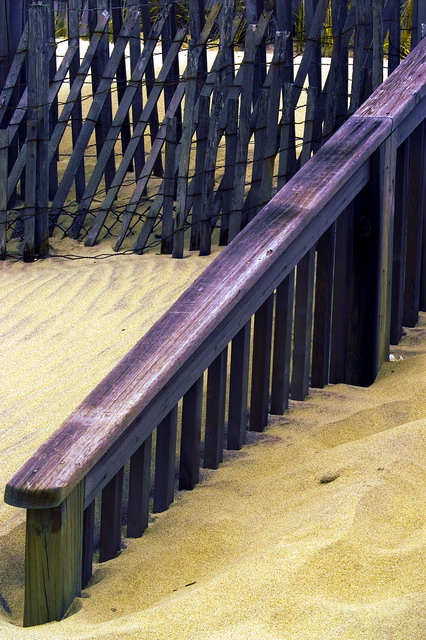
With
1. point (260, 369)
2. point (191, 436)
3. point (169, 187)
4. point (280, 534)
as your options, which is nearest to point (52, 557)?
point (280, 534)

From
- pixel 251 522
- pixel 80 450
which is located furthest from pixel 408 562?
pixel 80 450

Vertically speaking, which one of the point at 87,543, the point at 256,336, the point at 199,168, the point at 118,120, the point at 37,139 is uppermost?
the point at 118,120

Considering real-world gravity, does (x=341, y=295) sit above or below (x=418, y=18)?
below

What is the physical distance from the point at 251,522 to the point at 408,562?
0.58 metres

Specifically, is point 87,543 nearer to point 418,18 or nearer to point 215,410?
point 215,410

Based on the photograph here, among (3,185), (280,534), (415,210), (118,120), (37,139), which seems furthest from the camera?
(118,120)

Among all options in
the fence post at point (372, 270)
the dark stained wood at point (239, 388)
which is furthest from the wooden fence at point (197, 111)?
the dark stained wood at point (239, 388)

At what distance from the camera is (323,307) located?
3418 mm

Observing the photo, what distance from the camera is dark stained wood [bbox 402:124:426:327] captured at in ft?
12.5

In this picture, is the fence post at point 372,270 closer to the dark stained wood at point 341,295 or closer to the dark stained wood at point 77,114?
the dark stained wood at point 341,295

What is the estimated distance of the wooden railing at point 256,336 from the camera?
2230 mm

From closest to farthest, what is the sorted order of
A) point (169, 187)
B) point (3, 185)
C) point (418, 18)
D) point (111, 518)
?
point (111, 518) → point (418, 18) → point (169, 187) → point (3, 185)

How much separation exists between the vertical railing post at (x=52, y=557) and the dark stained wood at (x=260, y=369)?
1.05 meters

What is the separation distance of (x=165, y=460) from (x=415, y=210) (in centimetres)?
169
